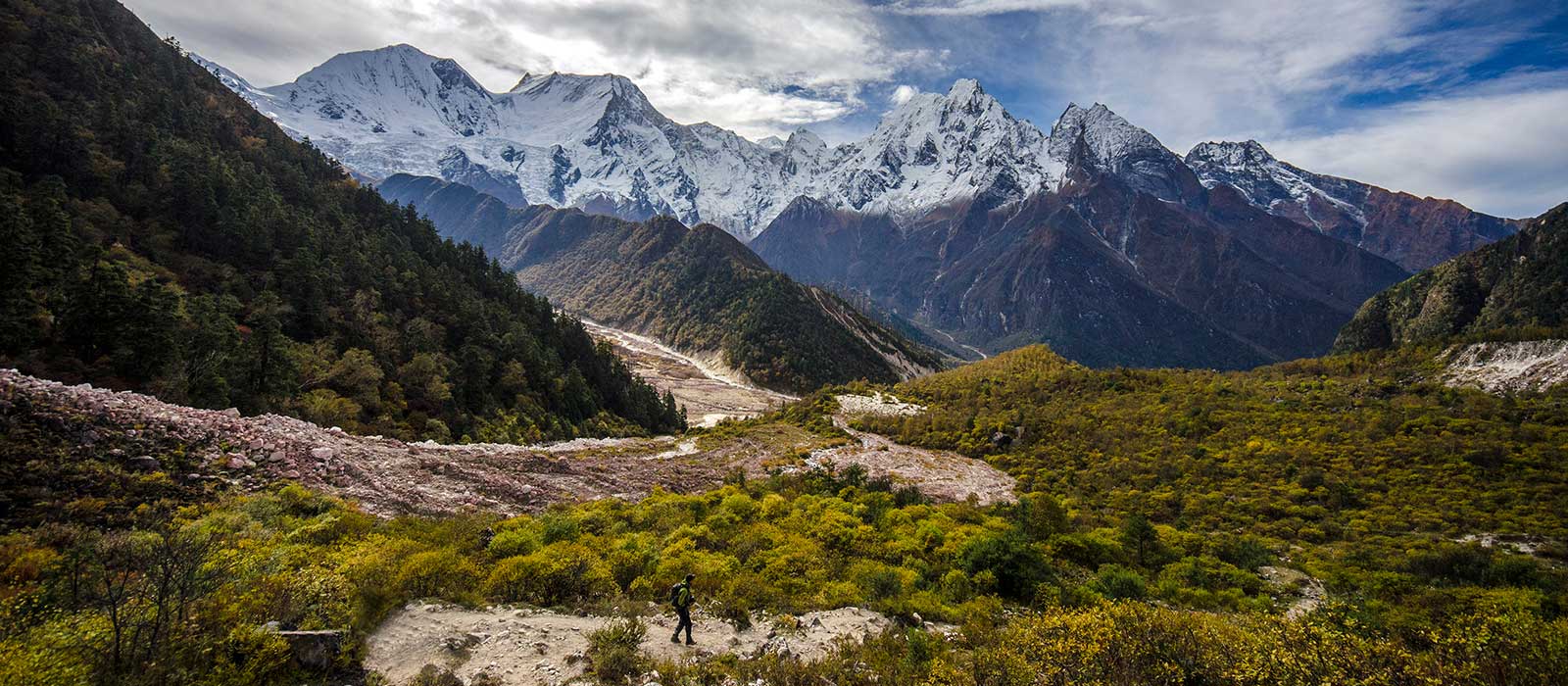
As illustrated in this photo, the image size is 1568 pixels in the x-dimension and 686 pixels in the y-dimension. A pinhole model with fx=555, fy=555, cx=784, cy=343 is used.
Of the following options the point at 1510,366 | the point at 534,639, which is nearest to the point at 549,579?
the point at 534,639

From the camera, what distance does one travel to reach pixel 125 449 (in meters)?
19.3

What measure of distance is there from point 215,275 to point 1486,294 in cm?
19781

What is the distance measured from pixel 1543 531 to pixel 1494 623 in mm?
26646

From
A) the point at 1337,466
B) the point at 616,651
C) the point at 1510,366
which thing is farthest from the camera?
the point at 1510,366

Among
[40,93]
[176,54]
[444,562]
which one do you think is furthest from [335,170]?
[444,562]

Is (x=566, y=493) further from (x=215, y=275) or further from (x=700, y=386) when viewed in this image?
(x=700, y=386)

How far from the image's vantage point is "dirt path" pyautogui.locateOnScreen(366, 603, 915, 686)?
13117 mm

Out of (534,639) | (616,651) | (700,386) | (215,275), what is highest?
(215,275)

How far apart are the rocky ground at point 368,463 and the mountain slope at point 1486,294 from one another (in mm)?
122458

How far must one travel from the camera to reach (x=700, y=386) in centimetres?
14975

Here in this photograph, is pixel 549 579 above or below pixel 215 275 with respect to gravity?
below

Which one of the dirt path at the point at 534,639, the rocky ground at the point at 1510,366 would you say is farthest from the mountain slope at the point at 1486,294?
the dirt path at the point at 534,639

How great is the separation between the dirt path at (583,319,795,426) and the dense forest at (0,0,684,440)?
43169 mm

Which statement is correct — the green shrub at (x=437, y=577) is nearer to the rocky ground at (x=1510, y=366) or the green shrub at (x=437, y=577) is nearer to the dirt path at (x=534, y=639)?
the dirt path at (x=534, y=639)
